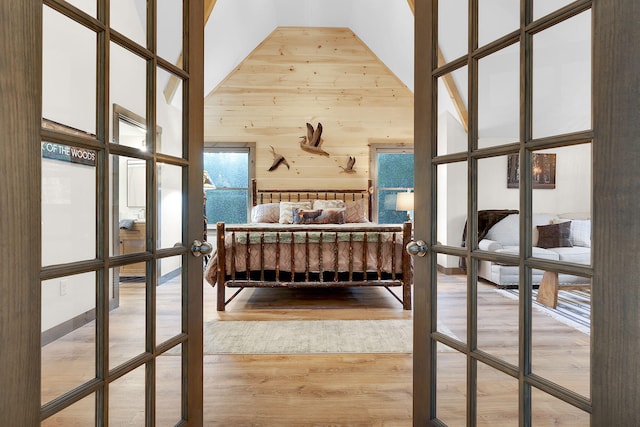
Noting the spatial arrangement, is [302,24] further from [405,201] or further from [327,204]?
[405,201]

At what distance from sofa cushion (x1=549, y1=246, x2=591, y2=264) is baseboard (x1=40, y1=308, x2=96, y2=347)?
125 centimetres

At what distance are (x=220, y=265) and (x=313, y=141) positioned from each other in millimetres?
3120

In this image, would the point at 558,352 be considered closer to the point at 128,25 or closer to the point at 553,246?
the point at 553,246

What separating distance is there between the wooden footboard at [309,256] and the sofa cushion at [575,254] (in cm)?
250

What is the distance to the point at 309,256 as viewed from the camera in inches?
134

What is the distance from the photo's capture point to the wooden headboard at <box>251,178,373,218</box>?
5.80 metres

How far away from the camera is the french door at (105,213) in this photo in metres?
0.72

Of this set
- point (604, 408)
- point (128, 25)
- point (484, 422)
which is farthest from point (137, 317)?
point (604, 408)

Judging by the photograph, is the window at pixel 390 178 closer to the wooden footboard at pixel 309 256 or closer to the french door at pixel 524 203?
the wooden footboard at pixel 309 256

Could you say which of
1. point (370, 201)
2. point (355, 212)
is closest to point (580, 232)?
point (355, 212)

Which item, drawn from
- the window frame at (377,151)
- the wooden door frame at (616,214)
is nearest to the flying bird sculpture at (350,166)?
the window frame at (377,151)

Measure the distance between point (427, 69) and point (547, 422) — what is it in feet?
3.76

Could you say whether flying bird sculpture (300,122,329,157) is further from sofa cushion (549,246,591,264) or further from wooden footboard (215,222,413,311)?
sofa cushion (549,246,591,264)

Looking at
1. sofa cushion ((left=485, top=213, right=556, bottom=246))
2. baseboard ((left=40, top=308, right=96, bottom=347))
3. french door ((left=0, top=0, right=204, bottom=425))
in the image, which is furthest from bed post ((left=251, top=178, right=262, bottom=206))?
sofa cushion ((left=485, top=213, right=556, bottom=246))
